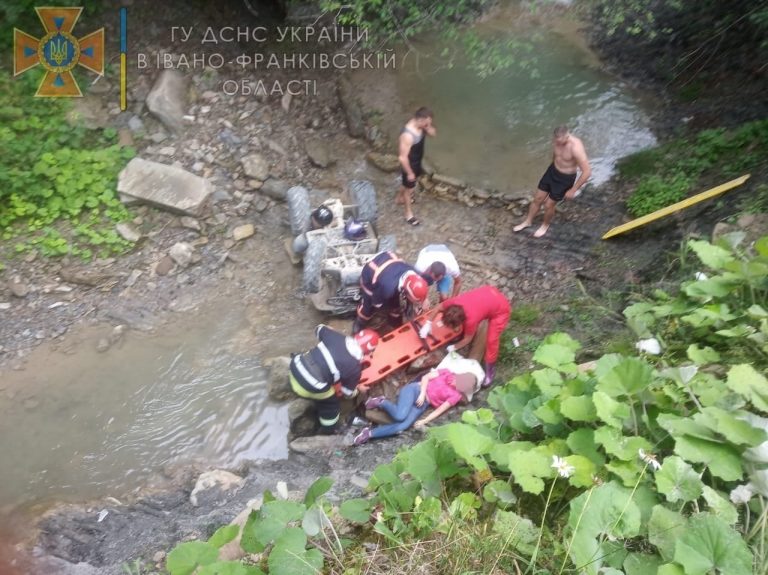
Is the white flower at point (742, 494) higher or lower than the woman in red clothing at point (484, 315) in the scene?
lower

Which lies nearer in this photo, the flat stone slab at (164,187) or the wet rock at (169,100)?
the flat stone slab at (164,187)

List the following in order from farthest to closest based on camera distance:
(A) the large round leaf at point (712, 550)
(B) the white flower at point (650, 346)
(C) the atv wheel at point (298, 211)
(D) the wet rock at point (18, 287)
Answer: (C) the atv wheel at point (298, 211)
(D) the wet rock at point (18, 287)
(B) the white flower at point (650, 346)
(A) the large round leaf at point (712, 550)

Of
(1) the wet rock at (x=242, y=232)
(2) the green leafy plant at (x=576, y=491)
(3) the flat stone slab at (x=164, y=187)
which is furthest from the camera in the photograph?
(1) the wet rock at (x=242, y=232)

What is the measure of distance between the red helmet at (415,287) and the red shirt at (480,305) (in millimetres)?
311

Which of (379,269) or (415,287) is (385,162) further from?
(415,287)

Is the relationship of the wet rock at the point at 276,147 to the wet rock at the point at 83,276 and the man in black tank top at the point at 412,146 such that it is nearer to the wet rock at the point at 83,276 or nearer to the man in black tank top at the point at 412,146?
the man in black tank top at the point at 412,146

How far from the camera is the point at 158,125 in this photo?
6.54 meters

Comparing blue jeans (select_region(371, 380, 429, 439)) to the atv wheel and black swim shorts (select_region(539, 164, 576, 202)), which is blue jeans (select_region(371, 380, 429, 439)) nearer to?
the atv wheel

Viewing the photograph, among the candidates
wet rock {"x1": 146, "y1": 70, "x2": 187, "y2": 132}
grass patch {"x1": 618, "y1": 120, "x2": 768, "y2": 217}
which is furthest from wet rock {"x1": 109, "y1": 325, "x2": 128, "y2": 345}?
grass patch {"x1": 618, "y1": 120, "x2": 768, "y2": 217}

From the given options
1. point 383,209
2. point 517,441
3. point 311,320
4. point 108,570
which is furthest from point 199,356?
point 517,441

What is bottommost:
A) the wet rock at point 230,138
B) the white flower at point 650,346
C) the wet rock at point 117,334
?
the white flower at point 650,346

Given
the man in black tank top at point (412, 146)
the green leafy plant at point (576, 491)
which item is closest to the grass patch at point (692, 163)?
the man in black tank top at point (412, 146)

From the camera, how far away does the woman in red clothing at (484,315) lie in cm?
456

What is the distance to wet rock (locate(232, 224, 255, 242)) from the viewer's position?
6148 millimetres
